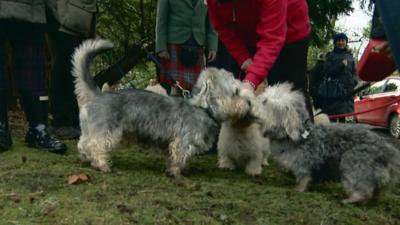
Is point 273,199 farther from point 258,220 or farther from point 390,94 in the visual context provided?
point 390,94

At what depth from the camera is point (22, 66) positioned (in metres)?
5.59

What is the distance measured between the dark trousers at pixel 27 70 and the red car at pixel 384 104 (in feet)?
38.7

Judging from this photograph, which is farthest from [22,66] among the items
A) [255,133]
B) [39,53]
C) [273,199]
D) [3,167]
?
[273,199]

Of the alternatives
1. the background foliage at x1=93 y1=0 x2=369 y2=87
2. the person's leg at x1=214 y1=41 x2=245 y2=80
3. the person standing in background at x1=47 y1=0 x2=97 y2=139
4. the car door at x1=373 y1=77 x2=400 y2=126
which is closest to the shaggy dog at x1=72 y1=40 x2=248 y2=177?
the person standing in background at x1=47 y1=0 x2=97 y2=139

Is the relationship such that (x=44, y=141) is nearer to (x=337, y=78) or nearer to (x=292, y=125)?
(x=292, y=125)

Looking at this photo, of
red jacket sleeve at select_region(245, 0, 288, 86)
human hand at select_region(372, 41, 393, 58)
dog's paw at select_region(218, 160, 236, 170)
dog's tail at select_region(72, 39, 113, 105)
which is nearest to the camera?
human hand at select_region(372, 41, 393, 58)

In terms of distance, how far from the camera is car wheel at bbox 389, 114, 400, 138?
15719 millimetres

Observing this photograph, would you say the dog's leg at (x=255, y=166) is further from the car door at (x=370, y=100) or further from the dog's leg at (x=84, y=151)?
the car door at (x=370, y=100)

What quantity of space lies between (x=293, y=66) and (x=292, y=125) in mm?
844

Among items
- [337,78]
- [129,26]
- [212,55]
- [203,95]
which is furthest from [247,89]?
[129,26]

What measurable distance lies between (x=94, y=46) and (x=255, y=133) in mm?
1643

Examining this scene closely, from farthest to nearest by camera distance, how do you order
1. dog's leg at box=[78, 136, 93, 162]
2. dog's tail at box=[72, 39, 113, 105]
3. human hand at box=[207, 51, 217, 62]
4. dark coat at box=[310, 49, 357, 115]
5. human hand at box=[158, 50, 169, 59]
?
dark coat at box=[310, 49, 357, 115], human hand at box=[207, 51, 217, 62], human hand at box=[158, 50, 169, 59], dog's tail at box=[72, 39, 113, 105], dog's leg at box=[78, 136, 93, 162]

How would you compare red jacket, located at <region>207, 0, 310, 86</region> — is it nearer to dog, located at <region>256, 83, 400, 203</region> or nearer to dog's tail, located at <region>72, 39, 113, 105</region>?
dog, located at <region>256, 83, 400, 203</region>

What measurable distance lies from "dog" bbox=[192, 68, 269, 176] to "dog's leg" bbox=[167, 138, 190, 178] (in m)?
0.39
